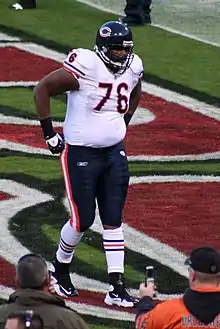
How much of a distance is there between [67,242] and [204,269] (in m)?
2.93

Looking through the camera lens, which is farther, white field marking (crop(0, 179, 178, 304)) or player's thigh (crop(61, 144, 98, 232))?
white field marking (crop(0, 179, 178, 304))

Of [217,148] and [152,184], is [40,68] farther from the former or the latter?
[152,184]

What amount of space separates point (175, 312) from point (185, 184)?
6.14 m

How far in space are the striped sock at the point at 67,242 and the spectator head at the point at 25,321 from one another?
3212mm

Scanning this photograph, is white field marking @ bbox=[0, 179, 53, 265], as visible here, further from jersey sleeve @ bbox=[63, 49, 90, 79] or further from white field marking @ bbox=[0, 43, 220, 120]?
white field marking @ bbox=[0, 43, 220, 120]

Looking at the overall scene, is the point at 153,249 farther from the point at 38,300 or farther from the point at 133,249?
the point at 38,300

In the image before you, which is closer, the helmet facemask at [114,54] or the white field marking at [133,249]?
the helmet facemask at [114,54]

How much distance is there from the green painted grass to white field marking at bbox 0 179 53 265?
16.4ft

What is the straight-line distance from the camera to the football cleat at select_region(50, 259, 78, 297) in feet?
28.2

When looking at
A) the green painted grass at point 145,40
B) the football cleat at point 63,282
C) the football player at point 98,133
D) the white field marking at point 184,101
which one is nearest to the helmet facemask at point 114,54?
the football player at point 98,133

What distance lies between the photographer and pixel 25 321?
5176 millimetres

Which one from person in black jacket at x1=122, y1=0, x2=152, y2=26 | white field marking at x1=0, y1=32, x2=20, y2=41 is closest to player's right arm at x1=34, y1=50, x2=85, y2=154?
white field marking at x1=0, y1=32, x2=20, y2=41

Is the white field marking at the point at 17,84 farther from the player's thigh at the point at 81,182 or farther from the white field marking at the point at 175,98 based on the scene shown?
the player's thigh at the point at 81,182

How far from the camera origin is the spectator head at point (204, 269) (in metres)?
5.66
